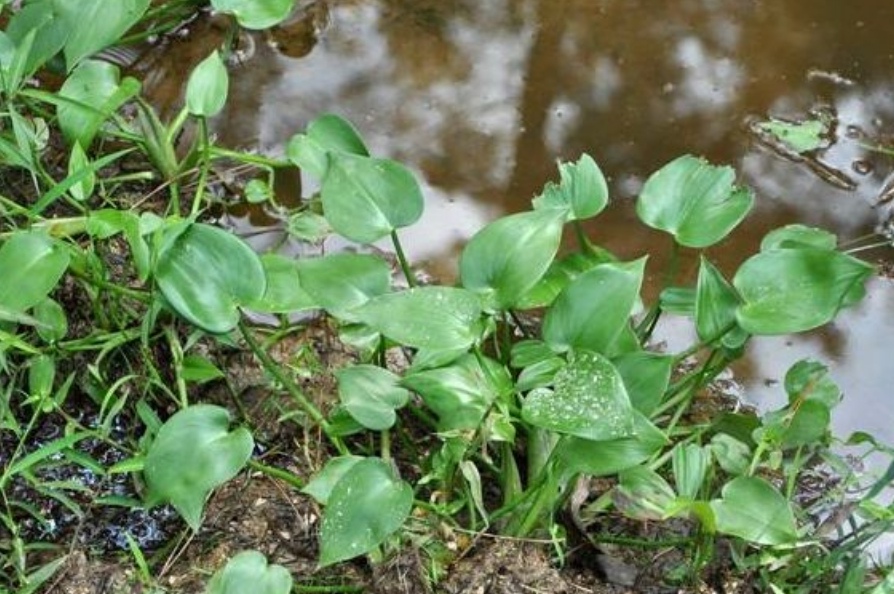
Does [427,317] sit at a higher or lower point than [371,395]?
higher

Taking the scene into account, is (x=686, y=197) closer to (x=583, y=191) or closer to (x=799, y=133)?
(x=583, y=191)

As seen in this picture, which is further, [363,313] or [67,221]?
[67,221]

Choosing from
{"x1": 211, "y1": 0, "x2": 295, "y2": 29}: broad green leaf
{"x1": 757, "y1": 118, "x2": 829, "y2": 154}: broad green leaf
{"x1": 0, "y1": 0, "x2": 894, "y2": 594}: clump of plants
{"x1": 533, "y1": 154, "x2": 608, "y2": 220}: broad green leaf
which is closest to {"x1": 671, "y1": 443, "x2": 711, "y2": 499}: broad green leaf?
{"x1": 0, "y1": 0, "x2": 894, "y2": 594}: clump of plants

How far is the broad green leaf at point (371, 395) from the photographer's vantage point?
1586 millimetres

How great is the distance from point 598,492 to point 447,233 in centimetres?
56

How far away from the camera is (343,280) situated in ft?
5.22

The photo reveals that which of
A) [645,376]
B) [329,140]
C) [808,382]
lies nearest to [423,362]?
[645,376]

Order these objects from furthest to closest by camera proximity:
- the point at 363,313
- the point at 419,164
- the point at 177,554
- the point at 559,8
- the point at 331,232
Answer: the point at 559,8
the point at 419,164
the point at 331,232
the point at 177,554
the point at 363,313

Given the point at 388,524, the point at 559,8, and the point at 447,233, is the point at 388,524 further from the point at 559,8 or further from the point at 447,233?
the point at 559,8

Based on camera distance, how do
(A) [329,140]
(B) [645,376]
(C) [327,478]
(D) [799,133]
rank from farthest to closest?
(D) [799,133] < (A) [329,140] < (C) [327,478] < (B) [645,376]

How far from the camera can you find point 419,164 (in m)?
2.17

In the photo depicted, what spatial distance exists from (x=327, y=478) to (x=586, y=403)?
39 centimetres

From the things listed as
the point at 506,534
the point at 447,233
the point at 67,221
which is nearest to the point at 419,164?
the point at 447,233

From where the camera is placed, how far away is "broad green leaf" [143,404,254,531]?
1.48 metres
